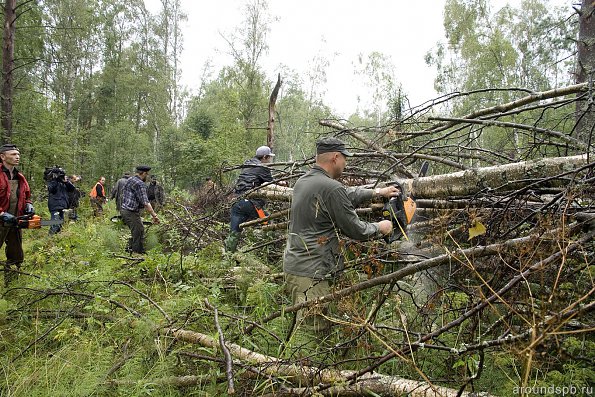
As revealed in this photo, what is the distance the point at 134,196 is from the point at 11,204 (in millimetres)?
2342

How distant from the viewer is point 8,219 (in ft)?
15.4

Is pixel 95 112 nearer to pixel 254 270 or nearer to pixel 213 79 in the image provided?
pixel 213 79

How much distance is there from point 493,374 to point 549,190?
133 centimetres

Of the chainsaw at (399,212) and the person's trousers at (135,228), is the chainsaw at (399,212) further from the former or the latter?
the person's trousers at (135,228)

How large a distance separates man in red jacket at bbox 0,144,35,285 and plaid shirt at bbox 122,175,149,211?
198 cm

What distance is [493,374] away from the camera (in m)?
2.43

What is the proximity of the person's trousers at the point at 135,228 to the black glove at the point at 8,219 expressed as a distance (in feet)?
7.78

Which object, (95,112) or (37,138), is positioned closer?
(37,138)

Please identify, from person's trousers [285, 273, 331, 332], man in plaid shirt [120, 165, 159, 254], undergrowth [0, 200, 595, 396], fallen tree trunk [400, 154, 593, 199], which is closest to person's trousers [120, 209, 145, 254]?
man in plaid shirt [120, 165, 159, 254]

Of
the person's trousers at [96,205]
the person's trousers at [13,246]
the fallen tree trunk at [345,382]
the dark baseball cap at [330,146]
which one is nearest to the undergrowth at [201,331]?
the fallen tree trunk at [345,382]

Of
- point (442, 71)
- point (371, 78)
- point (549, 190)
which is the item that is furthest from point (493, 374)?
point (371, 78)

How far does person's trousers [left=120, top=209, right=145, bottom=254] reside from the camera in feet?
23.5

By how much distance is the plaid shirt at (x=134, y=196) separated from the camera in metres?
7.22

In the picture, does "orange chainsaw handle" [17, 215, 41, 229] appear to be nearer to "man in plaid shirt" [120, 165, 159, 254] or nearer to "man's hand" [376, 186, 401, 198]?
"man in plaid shirt" [120, 165, 159, 254]
